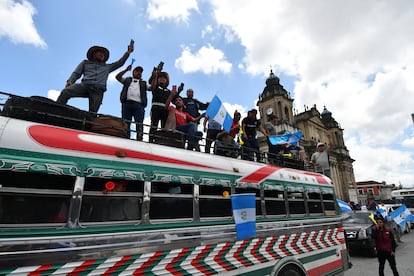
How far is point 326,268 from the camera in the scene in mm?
5574

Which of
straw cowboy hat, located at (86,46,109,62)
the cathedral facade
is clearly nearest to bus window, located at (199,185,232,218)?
straw cowboy hat, located at (86,46,109,62)

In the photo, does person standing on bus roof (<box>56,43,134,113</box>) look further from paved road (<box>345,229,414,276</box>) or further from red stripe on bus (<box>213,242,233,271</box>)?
paved road (<box>345,229,414,276</box>)

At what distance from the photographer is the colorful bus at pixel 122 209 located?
238 cm

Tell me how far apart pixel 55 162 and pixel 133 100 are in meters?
2.43

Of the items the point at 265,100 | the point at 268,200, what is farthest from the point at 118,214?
the point at 265,100

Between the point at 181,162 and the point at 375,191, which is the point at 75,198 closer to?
the point at 181,162

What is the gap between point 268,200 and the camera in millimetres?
4766

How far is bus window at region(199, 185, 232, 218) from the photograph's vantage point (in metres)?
3.73

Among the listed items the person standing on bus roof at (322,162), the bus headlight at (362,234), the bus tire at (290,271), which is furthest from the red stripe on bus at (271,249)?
the bus headlight at (362,234)

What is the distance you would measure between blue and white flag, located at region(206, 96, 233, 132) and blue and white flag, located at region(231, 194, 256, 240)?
2.25 meters

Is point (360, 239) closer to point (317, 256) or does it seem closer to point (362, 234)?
point (362, 234)

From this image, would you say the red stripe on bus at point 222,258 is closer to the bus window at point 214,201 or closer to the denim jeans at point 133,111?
the bus window at point 214,201

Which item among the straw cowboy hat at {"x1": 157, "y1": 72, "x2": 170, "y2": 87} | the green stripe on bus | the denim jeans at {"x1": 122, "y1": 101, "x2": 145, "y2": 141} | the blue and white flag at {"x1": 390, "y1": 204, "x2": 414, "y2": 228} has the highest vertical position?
the straw cowboy hat at {"x1": 157, "y1": 72, "x2": 170, "y2": 87}

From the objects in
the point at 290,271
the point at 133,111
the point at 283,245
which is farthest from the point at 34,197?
the point at 290,271
